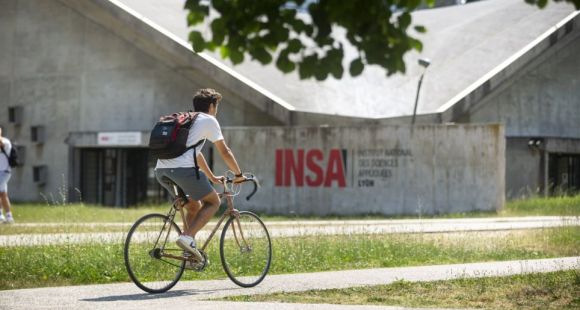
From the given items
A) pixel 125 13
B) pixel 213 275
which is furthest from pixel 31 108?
pixel 213 275

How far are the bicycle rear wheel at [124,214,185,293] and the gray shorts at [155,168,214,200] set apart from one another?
335 millimetres

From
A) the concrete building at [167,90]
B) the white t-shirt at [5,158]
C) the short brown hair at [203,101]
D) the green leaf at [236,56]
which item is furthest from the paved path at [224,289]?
the concrete building at [167,90]

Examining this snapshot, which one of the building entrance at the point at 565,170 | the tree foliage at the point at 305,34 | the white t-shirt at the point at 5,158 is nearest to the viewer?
the tree foliage at the point at 305,34

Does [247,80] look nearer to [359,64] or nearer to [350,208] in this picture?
[350,208]

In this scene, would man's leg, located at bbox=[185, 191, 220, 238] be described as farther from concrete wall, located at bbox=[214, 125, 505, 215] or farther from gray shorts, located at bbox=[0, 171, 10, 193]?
concrete wall, located at bbox=[214, 125, 505, 215]

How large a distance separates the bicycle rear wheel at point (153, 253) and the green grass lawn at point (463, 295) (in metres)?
0.89

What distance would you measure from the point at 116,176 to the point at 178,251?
27.0 meters

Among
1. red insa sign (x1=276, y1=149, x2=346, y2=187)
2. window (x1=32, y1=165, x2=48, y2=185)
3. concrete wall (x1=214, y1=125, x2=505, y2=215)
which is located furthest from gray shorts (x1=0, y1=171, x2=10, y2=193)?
window (x1=32, y1=165, x2=48, y2=185)

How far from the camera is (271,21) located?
19.5 feet

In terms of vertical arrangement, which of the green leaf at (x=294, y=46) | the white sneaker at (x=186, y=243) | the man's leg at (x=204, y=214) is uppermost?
the green leaf at (x=294, y=46)

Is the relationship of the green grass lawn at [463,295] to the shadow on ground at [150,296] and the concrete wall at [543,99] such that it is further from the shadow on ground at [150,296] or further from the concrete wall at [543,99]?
the concrete wall at [543,99]

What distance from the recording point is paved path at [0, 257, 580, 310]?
7.45 m

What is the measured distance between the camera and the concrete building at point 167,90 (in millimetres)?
32312

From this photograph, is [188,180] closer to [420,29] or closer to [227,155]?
[227,155]
